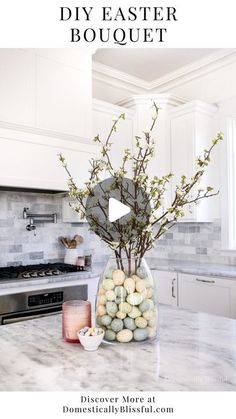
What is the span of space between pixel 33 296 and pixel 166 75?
2.65 metres

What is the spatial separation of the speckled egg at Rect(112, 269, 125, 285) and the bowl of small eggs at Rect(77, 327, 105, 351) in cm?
14

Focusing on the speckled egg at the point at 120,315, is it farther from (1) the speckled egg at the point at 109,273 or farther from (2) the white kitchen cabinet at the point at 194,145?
(2) the white kitchen cabinet at the point at 194,145

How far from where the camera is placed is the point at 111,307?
3.19ft

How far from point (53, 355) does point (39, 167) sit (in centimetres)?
184

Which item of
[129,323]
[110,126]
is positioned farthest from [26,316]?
[110,126]

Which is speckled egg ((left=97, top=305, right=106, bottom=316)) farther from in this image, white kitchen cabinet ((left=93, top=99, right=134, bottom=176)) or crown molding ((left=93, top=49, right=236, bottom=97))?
crown molding ((left=93, top=49, right=236, bottom=97))

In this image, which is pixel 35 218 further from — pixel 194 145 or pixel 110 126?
pixel 194 145

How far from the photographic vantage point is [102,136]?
325 cm

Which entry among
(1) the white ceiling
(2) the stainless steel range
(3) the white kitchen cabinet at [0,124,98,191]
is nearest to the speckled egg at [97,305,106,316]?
(2) the stainless steel range

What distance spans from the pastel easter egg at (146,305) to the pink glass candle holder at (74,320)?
0.17 metres

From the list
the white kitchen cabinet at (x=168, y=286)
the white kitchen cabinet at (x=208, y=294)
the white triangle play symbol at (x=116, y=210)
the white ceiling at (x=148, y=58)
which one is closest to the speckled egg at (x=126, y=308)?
the white triangle play symbol at (x=116, y=210)

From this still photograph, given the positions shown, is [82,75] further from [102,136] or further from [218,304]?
[218,304]

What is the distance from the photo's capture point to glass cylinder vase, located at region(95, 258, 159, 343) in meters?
0.97

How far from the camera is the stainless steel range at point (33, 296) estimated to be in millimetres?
2236
